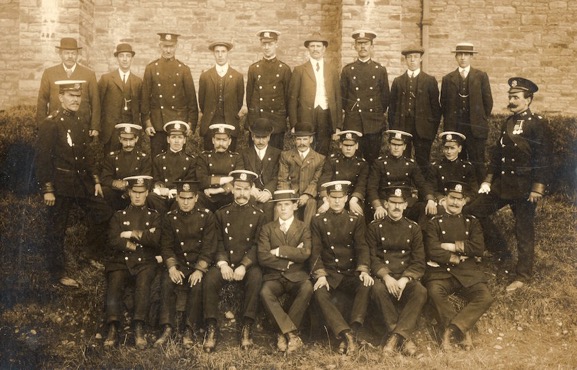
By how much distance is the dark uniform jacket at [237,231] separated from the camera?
6.38 meters

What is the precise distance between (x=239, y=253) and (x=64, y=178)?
2.12m

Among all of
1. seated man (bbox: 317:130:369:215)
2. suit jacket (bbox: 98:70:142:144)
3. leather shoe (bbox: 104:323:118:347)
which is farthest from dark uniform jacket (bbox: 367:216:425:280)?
suit jacket (bbox: 98:70:142:144)

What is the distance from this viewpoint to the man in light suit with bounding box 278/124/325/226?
713 cm

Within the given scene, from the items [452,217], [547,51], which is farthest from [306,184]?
[547,51]

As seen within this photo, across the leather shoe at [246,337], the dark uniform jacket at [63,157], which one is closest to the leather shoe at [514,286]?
the leather shoe at [246,337]

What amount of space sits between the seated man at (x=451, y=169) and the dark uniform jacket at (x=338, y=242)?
4.53 feet

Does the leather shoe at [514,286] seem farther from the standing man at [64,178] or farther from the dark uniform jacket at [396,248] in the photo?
the standing man at [64,178]

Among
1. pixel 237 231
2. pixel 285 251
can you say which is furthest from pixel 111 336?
pixel 285 251

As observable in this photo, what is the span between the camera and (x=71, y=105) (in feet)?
22.7

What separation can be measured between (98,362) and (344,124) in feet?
13.7

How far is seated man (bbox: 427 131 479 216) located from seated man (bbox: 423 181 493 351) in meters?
0.67

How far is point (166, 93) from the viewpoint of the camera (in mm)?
8016

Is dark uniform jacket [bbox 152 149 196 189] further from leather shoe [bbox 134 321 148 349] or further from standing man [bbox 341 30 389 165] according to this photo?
standing man [bbox 341 30 389 165]

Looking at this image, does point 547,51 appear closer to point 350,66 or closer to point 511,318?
point 350,66
